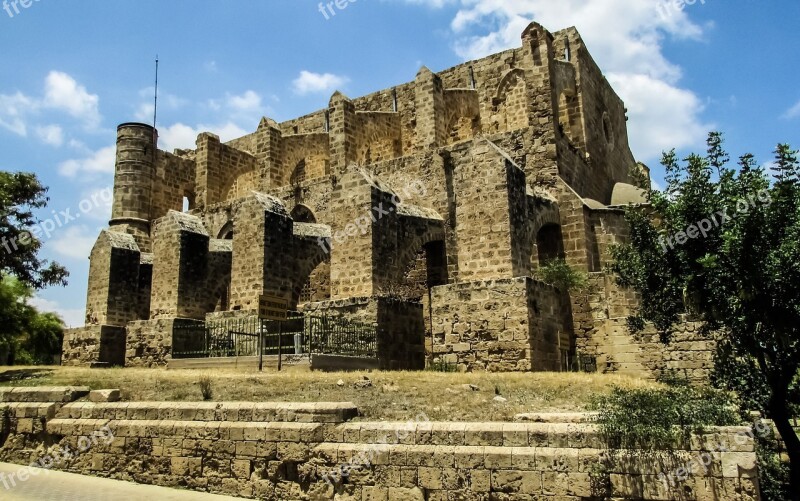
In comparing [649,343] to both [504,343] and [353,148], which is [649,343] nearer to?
[504,343]

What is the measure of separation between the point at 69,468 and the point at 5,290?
16.8 metres

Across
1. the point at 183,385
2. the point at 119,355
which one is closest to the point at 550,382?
the point at 183,385

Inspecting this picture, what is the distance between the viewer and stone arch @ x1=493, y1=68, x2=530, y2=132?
22.2 m

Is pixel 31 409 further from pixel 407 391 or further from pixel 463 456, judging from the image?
pixel 463 456

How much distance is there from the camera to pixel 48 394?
1008cm

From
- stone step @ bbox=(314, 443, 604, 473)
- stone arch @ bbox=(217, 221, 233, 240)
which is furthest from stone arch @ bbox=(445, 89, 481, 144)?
stone step @ bbox=(314, 443, 604, 473)

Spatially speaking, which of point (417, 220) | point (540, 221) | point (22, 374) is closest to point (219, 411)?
point (417, 220)

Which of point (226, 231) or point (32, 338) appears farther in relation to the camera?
point (32, 338)

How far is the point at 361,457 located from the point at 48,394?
19.6 ft

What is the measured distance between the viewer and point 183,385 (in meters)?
10.7

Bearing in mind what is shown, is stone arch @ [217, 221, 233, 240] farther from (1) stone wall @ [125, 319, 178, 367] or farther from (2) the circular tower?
(1) stone wall @ [125, 319, 178, 367]

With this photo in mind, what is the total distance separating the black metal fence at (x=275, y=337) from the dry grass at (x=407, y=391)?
5.91 ft

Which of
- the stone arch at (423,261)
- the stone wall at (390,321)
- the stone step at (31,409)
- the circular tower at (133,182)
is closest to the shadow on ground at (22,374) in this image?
the stone step at (31,409)

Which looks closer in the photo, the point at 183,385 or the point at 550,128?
the point at 183,385
